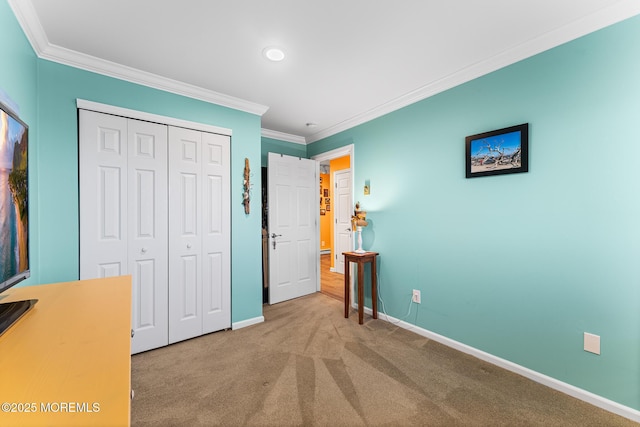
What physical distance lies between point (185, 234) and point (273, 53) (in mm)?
1854

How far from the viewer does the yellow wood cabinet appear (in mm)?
491

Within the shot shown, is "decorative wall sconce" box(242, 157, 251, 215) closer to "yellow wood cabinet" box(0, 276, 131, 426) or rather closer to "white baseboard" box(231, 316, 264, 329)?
"white baseboard" box(231, 316, 264, 329)

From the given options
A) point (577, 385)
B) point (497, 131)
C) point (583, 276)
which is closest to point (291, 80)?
point (497, 131)

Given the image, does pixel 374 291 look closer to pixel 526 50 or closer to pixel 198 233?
pixel 198 233

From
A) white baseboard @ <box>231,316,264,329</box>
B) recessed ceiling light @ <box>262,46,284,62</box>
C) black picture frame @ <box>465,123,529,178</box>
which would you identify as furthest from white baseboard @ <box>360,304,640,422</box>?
recessed ceiling light @ <box>262,46,284,62</box>

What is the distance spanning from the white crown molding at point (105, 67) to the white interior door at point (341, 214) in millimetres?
2559

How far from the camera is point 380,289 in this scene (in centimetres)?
316

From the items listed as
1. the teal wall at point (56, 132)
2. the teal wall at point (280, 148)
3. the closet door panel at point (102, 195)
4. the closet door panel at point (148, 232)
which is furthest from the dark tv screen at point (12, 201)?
the teal wall at point (280, 148)

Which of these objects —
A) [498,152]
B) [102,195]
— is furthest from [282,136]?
[498,152]

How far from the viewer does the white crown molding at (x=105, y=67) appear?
1.64m

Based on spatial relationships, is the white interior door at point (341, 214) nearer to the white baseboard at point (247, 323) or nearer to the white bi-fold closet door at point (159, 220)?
the white baseboard at point (247, 323)

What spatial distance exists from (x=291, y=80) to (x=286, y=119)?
1.03m

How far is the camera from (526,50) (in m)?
1.97

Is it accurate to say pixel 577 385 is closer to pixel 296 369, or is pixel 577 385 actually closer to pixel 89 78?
pixel 296 369
